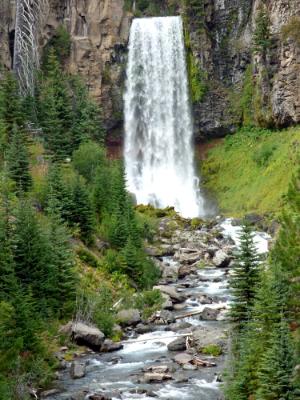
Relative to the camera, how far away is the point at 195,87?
268ft

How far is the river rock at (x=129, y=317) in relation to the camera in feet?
110

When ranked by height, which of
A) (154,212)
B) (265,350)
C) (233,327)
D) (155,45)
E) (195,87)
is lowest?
(154,212)

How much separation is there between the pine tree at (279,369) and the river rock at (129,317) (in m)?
17.6

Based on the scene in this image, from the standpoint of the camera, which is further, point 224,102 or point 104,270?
point 224,102

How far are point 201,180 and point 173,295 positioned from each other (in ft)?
135

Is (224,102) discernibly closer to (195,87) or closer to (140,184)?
(195,87)

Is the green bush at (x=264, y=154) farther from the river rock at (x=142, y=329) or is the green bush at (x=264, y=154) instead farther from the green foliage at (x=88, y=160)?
the river rock at (x=142, y=329)

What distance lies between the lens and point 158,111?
80875 millimetres

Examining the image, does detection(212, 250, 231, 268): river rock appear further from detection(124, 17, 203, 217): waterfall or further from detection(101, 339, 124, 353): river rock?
detection(124, 17, 203, 217): waterfall

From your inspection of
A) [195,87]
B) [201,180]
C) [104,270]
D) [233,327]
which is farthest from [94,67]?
[233,327]

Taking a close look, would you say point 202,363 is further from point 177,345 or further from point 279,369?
point 279,369

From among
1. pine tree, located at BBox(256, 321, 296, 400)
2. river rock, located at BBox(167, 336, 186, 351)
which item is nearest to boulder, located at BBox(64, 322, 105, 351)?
Result: river rock, located at BBox(167, 336, 186, 351)

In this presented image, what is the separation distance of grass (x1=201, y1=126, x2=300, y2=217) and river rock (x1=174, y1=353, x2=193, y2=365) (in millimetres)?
35308

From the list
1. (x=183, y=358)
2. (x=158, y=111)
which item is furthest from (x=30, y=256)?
(x=158, y=111)
